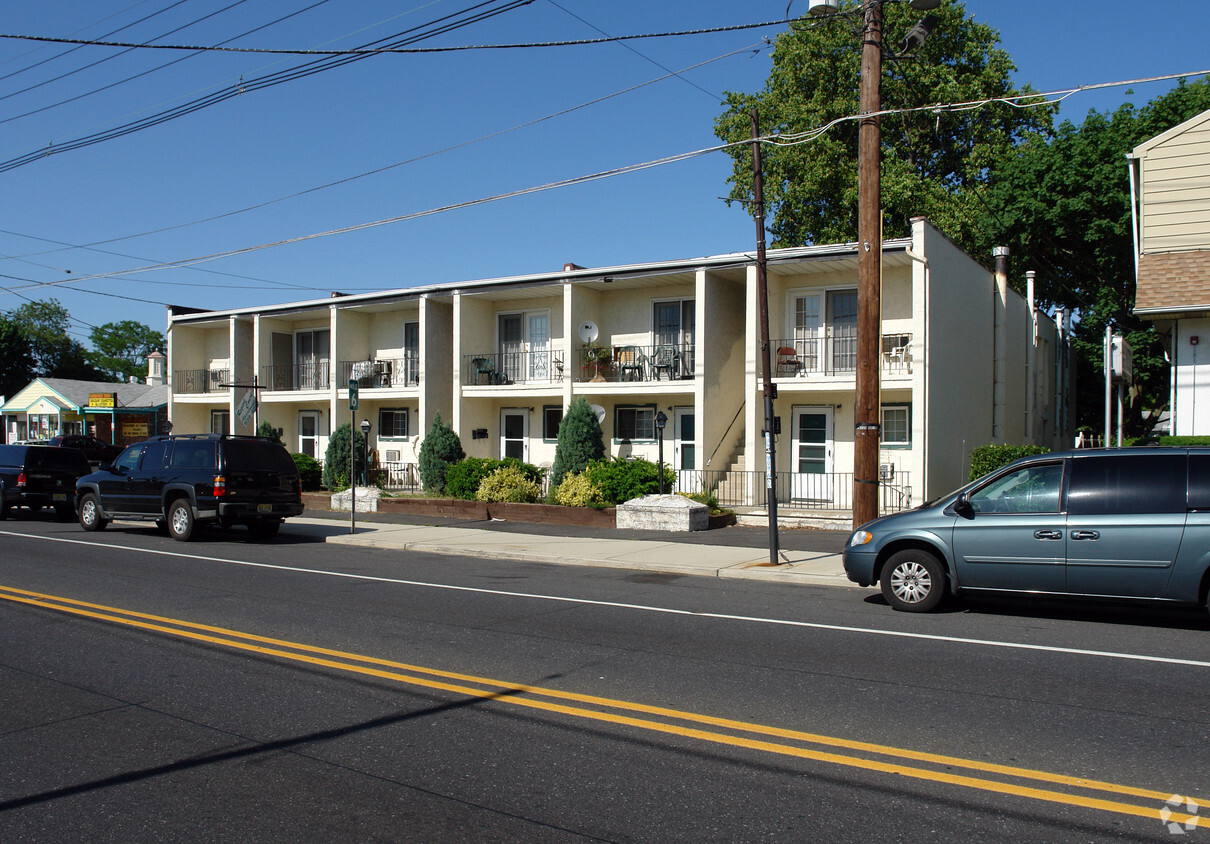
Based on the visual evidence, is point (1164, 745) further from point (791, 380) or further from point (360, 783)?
point (791, 380)

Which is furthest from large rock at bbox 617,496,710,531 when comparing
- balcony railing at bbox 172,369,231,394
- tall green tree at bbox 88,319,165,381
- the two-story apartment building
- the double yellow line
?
tall green tree at bbox 88,319,165,381

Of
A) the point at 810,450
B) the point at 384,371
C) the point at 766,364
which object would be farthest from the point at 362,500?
the point at 766,364

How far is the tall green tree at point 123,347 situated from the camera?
100562mm

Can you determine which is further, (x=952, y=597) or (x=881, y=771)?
(x=952, y=597)

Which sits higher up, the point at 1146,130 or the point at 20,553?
the point at 1146,130

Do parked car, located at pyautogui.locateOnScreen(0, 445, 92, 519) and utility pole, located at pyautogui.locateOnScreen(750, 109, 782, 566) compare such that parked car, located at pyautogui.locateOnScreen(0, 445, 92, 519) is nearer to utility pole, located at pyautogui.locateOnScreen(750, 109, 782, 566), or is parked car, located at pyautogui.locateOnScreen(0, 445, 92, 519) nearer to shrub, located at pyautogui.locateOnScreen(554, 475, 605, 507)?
shrub, located at pyautogui.locateOnScreen(554, 475, 605, 507)

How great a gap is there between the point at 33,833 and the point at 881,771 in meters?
4.22

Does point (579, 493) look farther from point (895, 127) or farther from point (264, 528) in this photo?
point (895, 127)

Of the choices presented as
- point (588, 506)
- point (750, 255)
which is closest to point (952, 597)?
point (588, 506)

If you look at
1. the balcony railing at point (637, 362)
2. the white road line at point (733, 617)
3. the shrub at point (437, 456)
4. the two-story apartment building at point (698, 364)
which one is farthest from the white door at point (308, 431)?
the white road line at point (733, 617)

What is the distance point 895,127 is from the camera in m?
34.9

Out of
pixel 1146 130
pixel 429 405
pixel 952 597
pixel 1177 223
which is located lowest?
pixel 952 597

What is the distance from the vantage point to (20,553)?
14.5 metres

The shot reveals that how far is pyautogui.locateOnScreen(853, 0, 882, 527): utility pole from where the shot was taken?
522 inches
